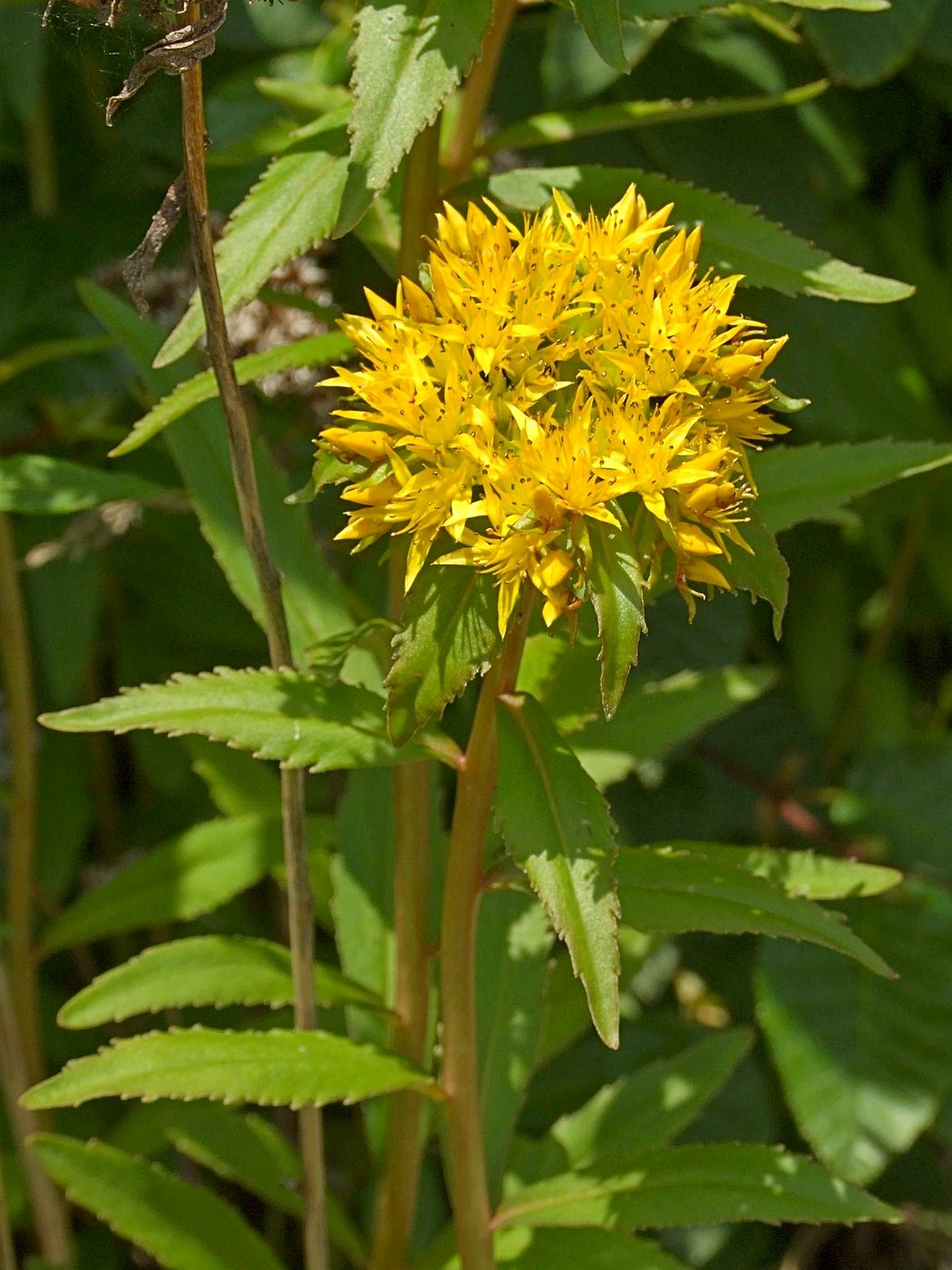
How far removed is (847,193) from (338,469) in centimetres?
97

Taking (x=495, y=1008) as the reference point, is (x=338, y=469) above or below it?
above

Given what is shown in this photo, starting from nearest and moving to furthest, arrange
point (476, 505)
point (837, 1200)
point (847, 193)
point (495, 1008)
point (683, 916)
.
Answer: point (476, 505) → point (683, 916) → point (837, 1200) → point (495, 1008) → point (847, 193)

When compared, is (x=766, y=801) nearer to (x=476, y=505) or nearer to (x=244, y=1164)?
(x=244, y=1164)

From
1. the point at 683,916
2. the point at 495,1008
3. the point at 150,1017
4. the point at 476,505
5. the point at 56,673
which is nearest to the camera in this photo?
the point at 476,505

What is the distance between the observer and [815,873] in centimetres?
84

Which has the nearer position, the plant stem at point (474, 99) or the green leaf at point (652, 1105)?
the plant stem at point (474, 99)

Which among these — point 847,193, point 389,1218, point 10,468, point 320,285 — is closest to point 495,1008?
point 389,1218

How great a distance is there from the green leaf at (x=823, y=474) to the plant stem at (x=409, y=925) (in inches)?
8.0

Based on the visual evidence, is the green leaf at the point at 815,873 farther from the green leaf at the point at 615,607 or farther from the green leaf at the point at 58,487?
the green leaf at the point at 58,487

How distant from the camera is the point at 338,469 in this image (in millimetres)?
625

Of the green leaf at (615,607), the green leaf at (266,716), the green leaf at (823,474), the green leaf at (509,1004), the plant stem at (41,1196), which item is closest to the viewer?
the green leaf at (615,607)

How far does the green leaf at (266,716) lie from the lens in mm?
667

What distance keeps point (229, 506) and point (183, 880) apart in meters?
0.31

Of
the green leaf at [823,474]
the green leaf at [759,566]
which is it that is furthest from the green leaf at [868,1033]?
the green leaf at [759,566]
